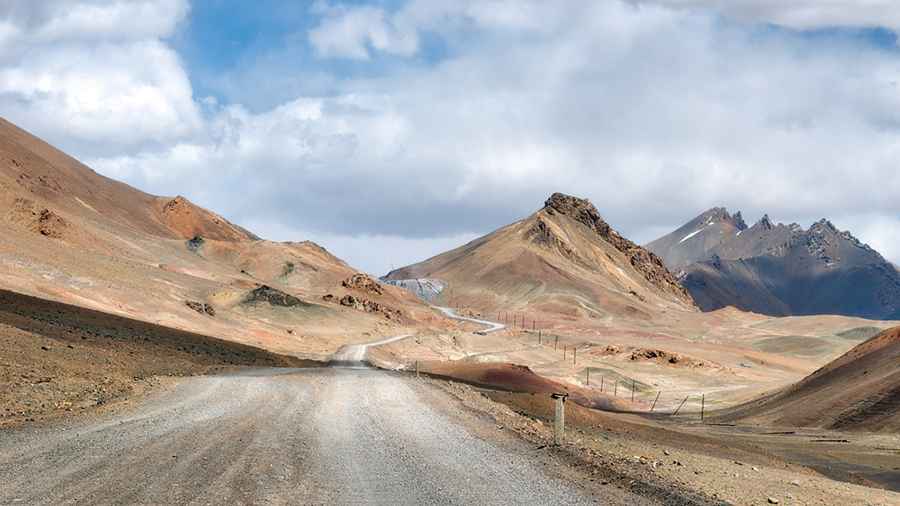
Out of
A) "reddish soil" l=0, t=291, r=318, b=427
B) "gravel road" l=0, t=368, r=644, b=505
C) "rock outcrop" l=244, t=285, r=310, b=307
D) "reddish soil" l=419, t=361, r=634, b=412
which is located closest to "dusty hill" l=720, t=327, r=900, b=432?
"reddish soil" l=419, t=361, r=634, b=412

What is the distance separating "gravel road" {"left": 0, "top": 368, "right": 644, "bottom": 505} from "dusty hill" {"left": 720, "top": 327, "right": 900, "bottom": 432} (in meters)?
30.3

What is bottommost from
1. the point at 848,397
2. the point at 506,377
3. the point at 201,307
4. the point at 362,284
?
Result: the point at 506,377

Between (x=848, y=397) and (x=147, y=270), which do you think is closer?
(x=848, y=397)

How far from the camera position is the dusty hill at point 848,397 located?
46.5 metres

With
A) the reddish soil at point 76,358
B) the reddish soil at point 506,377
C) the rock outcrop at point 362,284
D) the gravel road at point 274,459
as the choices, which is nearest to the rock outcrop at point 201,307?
the reddish soil at point 506,377

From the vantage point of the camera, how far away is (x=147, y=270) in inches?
4345

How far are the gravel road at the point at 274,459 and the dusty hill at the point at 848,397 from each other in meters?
30.3

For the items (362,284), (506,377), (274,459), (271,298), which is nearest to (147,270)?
(271,298)

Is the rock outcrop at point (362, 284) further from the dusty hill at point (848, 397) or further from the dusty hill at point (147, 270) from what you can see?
the dusty hill at point (848, 397)

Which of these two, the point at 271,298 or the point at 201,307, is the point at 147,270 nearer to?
the point at 201,307

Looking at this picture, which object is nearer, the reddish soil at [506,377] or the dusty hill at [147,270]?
the reddish soil at [506,377]

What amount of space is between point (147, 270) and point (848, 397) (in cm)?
8296

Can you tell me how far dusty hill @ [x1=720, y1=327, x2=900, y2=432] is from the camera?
4647 centimetres

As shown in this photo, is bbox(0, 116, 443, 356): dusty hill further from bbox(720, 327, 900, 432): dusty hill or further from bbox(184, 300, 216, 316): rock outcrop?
bbox(720, 327, 900, 432): dusty hill
